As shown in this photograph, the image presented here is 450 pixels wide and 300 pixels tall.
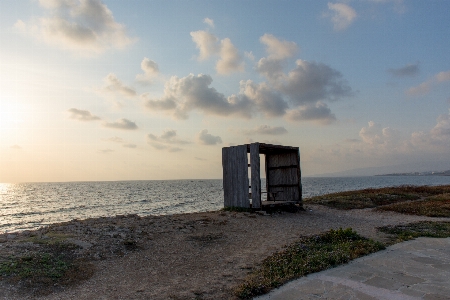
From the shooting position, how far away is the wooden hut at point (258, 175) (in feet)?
58.0

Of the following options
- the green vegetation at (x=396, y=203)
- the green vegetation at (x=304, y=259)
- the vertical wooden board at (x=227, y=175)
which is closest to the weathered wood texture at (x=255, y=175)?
Answer: the vertical wooden board at (x=227, y=175)

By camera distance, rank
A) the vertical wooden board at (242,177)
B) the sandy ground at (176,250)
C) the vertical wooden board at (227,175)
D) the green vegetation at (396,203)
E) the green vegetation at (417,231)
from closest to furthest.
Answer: the sandy ground at (176,250), the green vegetation at (417,231), the vertical wooden board at (242,177), the green vegetation at (396,203), the vertical wooden board at (227,175)

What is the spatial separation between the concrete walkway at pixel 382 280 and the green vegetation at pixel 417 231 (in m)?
2.53

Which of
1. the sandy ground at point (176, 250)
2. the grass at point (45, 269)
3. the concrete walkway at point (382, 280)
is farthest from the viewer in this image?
the grass at point (45, 269)

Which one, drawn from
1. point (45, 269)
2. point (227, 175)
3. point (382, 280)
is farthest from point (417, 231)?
point (45, 269)

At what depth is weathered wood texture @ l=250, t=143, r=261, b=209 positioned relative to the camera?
17.4 m

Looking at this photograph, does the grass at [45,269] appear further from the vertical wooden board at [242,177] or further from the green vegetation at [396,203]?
the green vegetation at [396,203]

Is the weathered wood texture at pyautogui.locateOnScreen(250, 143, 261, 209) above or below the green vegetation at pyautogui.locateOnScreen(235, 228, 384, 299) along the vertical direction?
above

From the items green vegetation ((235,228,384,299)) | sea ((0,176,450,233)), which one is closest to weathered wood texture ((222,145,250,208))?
green vegetation ((235,228,384,299))

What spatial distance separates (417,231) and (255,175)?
27.4ft

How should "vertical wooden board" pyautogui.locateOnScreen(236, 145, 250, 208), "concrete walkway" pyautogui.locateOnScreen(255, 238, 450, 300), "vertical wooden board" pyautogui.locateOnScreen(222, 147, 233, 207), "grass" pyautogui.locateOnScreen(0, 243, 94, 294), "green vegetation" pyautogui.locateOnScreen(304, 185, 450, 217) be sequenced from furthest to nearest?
"vertical wooden board" pyautogui.locateOnScreen(222, 147, 233, 207) → "green vegetation" pyautogui.locateOnScreen(304, 185, 450, 217) → "vertical wooden board" pyautogui.locateOnScreen(236, 145, 250, 208) → "grass" pyautogui.locateOnScreen(0, 243, 94, 294) → "concrete walkway" pyautogui.locateOnScreen(255, 238, 450, 300)

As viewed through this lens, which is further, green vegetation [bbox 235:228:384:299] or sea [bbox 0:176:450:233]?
sea [bbox 0:176:450:233]

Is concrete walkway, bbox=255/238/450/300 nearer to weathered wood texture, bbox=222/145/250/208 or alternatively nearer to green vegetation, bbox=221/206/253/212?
green vegetation, bbox=221/206/253/212

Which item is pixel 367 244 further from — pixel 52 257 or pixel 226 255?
pixel 52 257
